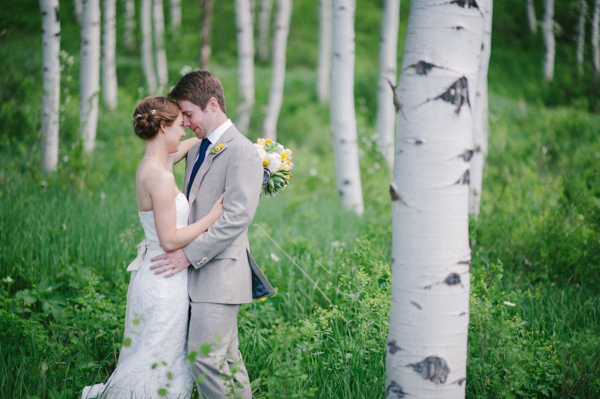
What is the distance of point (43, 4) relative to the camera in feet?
17.8

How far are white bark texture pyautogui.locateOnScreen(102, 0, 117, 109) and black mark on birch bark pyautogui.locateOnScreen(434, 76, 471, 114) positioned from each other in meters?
10.1

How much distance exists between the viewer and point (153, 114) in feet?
7.69

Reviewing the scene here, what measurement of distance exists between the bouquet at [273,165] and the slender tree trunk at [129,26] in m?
12.7

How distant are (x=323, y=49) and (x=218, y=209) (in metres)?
12.9

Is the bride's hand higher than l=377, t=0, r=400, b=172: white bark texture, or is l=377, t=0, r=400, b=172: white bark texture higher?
l=377, t=0, r=400, b=172: white bark texture

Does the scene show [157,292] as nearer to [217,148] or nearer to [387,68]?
[217,148]

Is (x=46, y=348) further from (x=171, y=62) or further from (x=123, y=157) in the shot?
(x=171, y=62)

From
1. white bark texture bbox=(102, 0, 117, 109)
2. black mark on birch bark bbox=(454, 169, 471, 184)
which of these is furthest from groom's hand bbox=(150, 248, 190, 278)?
white bark texture bbox=(102, 0, 117, 109)

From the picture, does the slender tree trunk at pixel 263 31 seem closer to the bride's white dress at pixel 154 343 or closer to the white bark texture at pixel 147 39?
the white bark texture at pixel 147 39

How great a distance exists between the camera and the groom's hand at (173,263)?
2.33 m

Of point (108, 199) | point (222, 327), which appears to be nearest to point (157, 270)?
point (222, 327)

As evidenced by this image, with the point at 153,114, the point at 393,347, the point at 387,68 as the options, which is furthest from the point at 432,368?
the point at 387,68

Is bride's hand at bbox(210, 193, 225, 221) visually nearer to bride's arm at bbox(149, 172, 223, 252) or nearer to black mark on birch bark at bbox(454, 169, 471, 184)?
bride's arm at bbox(149, 172, 223, 252)

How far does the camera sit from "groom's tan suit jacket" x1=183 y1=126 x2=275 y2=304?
2.27 metres
